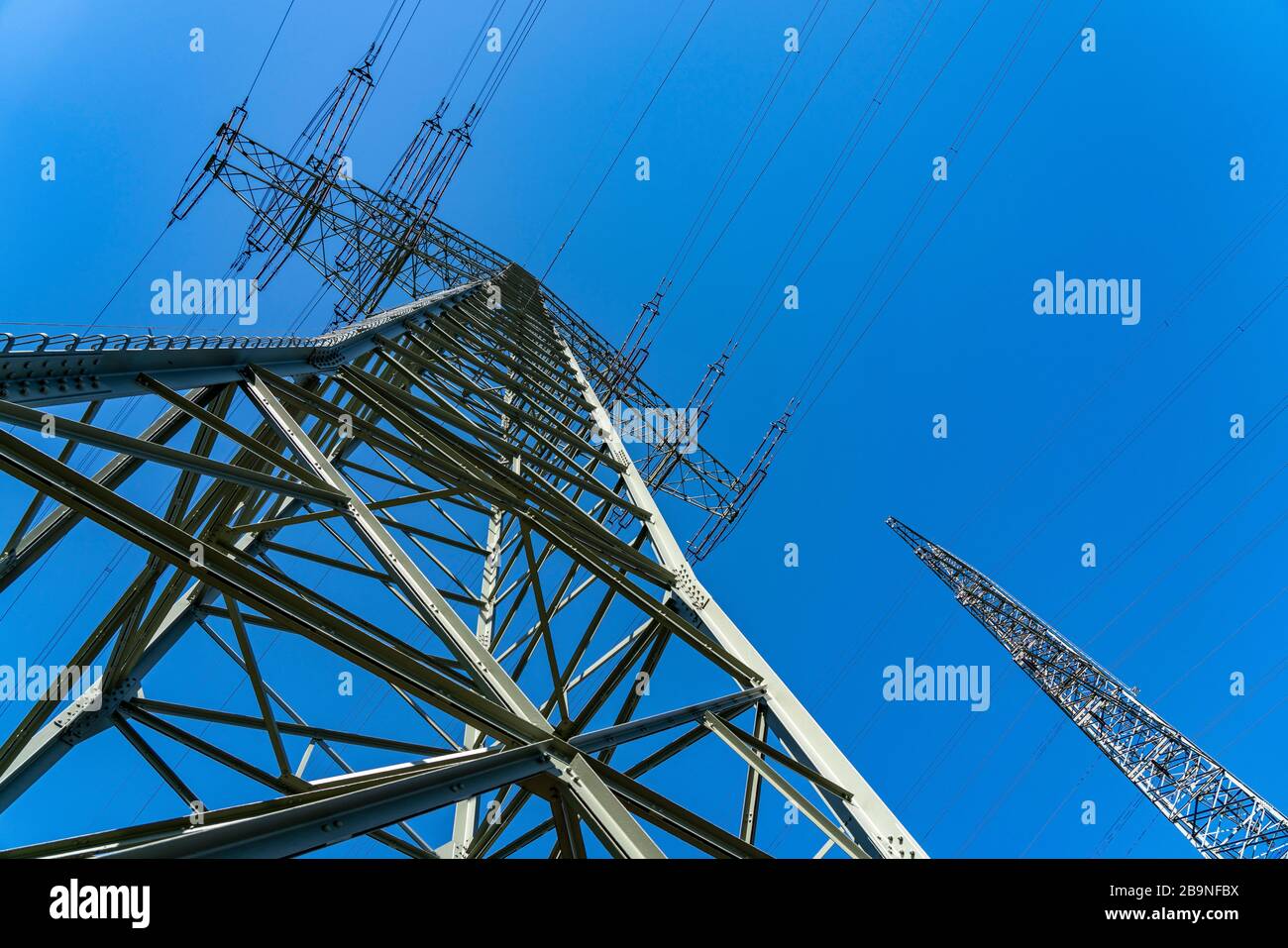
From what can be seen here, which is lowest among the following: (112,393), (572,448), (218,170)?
(112,393)

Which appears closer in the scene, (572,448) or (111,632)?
(111,632)

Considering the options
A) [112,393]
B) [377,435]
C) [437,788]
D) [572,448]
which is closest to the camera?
[437,788]

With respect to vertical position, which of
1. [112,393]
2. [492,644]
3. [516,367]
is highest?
[516,367]

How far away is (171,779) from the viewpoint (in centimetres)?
823

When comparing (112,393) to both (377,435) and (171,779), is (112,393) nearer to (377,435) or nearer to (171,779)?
(377,435)

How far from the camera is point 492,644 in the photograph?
10.9 meters

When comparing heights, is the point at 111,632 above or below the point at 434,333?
below
